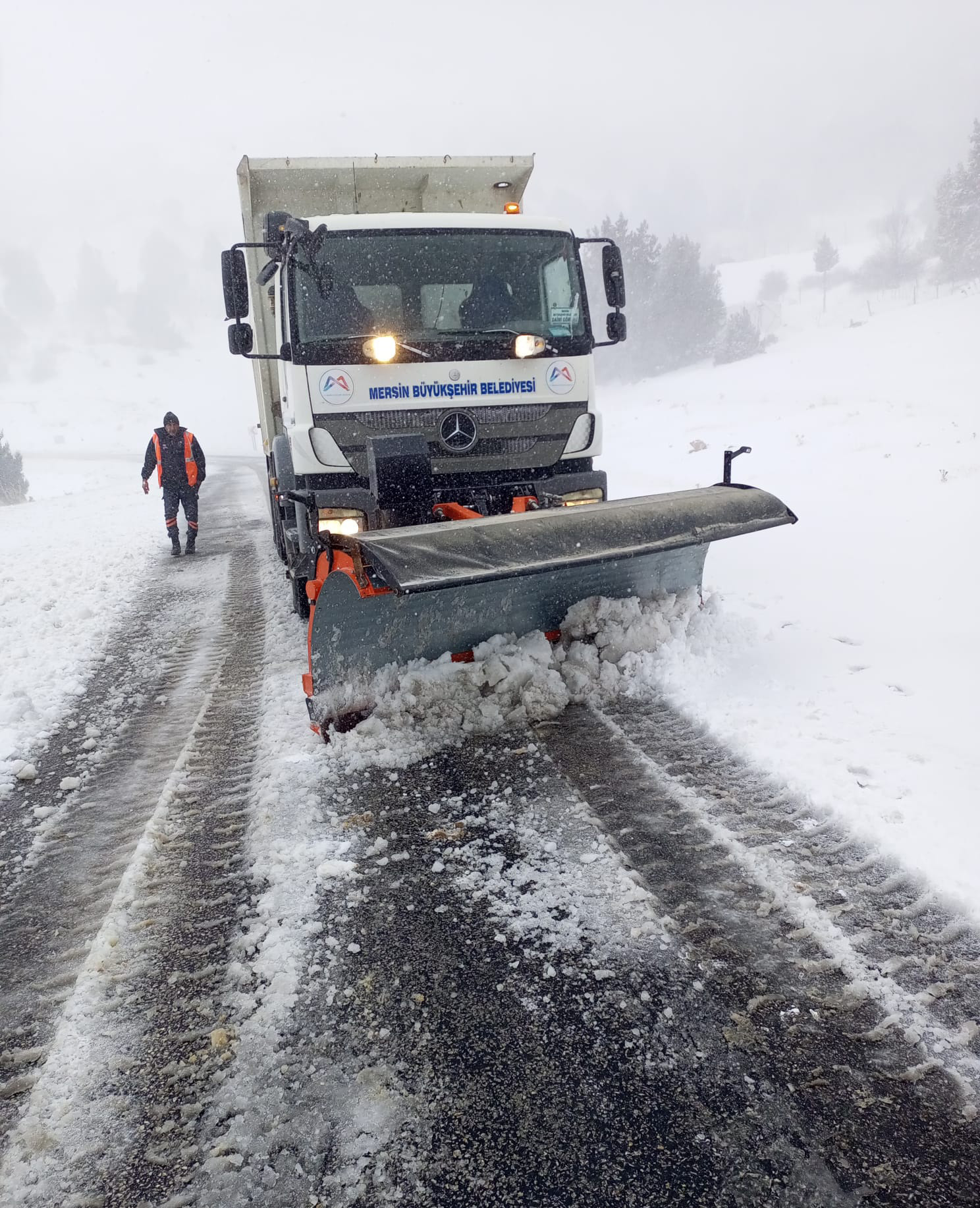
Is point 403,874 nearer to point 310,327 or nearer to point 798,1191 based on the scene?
point 798,1191

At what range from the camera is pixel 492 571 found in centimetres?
298

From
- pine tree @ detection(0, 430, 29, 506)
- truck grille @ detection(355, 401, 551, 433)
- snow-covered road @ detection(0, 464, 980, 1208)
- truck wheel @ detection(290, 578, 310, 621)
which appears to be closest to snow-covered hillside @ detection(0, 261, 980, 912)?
snow-covered road @ detection(0, 464, 980, 1208)

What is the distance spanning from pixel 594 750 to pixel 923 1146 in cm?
191

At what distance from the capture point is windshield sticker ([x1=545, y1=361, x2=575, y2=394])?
4.65 m

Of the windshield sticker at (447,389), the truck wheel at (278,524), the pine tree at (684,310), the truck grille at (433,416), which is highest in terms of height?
the pine tree at (684,310)

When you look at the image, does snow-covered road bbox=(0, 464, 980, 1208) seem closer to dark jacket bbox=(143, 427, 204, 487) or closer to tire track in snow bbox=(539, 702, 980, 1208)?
tire track in snow bbox=(539, 702, 980, 1208)

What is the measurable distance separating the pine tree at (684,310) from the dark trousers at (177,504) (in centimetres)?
4451

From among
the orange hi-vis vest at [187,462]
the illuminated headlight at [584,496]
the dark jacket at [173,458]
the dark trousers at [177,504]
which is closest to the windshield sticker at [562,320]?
the illuminated headlight at [584,496]

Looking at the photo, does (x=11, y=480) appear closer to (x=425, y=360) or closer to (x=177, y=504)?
(x=177, y=504)

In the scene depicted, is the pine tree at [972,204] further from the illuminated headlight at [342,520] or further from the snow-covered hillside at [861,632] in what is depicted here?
the illuminated headlight at [342,520]

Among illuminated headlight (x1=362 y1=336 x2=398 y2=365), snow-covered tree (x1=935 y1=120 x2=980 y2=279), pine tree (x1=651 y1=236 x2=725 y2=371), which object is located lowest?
illuminated headlight (x1=362 y1=336 x2=398 y2=365)

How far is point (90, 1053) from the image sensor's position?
1815 millimetres

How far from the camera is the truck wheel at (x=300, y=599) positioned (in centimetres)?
515

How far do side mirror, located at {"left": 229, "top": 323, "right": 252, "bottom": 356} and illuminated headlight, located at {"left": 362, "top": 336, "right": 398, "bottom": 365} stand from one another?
1.07m
